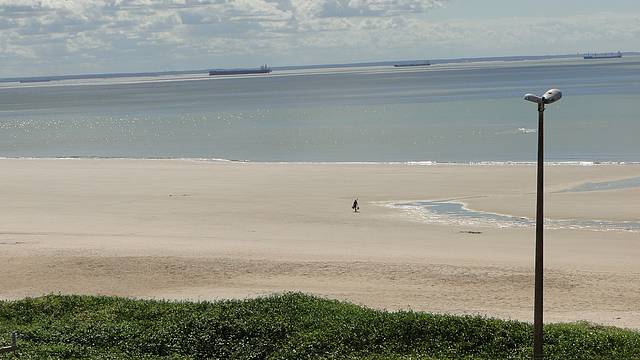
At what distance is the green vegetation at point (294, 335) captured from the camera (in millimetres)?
19609

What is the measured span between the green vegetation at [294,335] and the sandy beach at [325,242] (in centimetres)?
467

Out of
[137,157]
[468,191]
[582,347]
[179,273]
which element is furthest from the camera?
[137,157]

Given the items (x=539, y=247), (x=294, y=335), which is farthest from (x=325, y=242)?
(x=539, y=247)

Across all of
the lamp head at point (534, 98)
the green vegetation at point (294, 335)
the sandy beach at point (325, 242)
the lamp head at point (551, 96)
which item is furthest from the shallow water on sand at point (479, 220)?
the lamp head at point (534, 98)

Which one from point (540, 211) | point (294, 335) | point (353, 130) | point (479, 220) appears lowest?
point (353, 130)

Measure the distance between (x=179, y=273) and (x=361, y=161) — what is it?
122ft

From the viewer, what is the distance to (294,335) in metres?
20.7

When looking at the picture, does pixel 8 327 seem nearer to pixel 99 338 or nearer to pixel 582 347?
pixel 99 338

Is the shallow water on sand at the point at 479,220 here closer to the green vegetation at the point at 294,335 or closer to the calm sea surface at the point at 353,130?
the green vegetation at the point at 294,335

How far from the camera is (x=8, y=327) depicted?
22.1 m

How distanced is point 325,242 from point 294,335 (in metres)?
15.4

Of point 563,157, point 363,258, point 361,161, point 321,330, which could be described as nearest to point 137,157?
point 361,161

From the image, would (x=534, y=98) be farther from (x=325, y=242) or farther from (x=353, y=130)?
(x=353, y=130)

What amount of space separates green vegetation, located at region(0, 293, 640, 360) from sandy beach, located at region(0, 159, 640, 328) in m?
4.67
